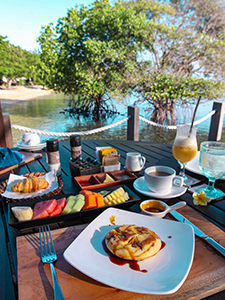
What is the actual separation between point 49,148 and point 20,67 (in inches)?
1728

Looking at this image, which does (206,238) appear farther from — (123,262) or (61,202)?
(61,202)

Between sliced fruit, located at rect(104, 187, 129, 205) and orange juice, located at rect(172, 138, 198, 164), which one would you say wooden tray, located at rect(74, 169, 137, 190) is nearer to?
sliced fruit, located at rect(104, 187, 129, 205)

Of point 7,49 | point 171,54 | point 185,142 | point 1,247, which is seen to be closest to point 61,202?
point 1,247

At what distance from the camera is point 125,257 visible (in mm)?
672

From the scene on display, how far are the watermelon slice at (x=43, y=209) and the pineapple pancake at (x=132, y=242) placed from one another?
333 mm

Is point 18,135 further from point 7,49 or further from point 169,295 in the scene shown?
point 7,49

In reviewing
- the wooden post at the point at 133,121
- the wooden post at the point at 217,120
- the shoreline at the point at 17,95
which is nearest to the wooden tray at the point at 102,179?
the wooden post at the point at 133,121

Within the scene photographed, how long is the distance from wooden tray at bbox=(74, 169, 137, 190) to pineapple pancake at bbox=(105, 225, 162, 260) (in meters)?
0.52

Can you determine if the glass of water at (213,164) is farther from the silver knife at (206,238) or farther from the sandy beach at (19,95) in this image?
the sandy beach at (19,95)

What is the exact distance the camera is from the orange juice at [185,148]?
143 centimetres

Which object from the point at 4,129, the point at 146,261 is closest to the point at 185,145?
the point at 146,261

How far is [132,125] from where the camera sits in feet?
14.1

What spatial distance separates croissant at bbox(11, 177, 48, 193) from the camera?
124 cm

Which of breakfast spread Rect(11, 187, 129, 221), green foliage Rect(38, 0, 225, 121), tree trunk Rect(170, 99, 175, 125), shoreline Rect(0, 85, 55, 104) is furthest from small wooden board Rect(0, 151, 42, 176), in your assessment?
shoreline Rect(0, 85, 55, 104)
